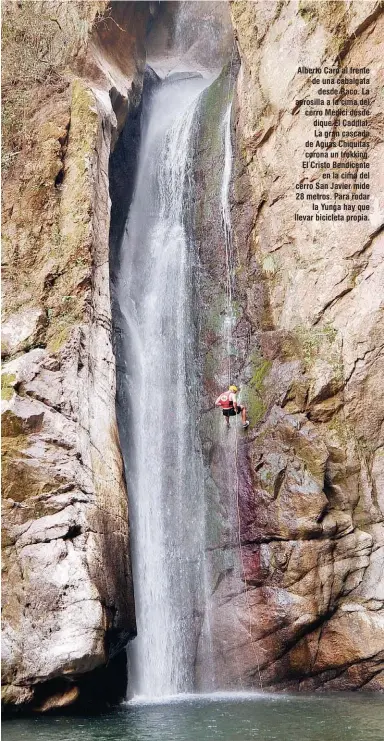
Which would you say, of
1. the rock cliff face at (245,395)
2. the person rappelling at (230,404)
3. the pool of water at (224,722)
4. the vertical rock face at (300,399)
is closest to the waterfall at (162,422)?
the rock cliff face at (245,395)

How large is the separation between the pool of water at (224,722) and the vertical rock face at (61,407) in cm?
68

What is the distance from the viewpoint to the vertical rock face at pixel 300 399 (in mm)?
14094

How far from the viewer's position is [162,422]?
1642 centimetres

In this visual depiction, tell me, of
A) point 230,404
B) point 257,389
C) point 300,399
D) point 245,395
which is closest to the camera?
point 230,404

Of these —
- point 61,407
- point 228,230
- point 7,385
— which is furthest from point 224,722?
point 228,230

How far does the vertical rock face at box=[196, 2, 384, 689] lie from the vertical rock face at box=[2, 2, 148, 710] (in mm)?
3181

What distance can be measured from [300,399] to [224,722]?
260 inches

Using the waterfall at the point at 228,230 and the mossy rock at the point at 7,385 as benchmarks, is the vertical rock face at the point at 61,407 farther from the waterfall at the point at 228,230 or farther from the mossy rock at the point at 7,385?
the waterfall at the point at 228,230

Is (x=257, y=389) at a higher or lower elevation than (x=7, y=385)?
higher

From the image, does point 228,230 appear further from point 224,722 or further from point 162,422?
point 224,722

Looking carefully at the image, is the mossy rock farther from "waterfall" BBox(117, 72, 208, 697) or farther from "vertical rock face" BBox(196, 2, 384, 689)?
"vertical rock face" BBox(196, 2, 384, 689)

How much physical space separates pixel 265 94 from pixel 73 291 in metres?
7.33

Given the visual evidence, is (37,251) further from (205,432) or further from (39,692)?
(39,692)

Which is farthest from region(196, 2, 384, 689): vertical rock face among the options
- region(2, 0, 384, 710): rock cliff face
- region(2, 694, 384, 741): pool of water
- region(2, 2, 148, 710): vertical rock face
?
region(2, 2, 148, 710): vertical rock face
